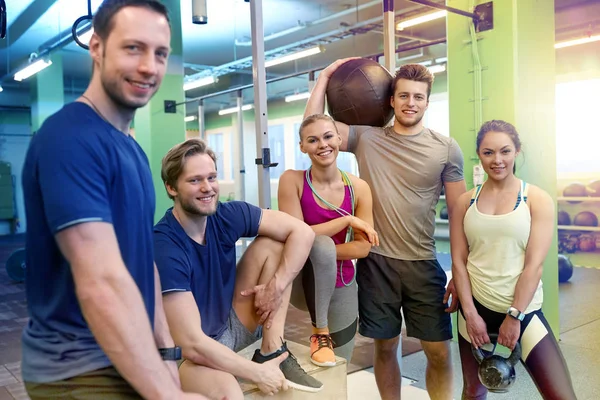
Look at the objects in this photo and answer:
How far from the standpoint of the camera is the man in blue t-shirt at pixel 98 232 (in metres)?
0.85

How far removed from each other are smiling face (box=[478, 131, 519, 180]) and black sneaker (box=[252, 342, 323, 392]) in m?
1.00

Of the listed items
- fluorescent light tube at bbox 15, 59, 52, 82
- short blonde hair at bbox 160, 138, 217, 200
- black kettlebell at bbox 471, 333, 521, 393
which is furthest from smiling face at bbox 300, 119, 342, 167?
fluorescent light tube at bbox 15, 59, 52, 82

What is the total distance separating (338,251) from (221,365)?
655mm

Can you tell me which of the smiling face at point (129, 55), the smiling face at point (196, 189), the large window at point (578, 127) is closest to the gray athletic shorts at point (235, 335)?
the smiling face at point (196, 189)

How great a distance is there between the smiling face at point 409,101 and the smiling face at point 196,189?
946 millimetres

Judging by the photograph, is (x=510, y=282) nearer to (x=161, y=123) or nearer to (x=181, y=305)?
(x=181, y=305)

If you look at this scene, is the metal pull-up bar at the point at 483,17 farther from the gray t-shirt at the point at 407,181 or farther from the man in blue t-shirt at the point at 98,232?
the man in blue t-shirt at the point at 98,232

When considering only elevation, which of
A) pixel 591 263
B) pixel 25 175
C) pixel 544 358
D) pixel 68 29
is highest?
pixel 68 29

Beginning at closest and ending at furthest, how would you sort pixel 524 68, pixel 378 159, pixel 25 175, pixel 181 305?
pixel 25 175, pixel 181 305, pixel 378 159, pixel 524 68

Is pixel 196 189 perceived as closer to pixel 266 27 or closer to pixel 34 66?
pixel 34 66

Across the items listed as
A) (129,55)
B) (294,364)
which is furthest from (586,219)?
(129,55)

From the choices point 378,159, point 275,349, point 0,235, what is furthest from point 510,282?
point 0,235

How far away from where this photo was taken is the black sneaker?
1.74m

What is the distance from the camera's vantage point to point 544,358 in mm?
1879
